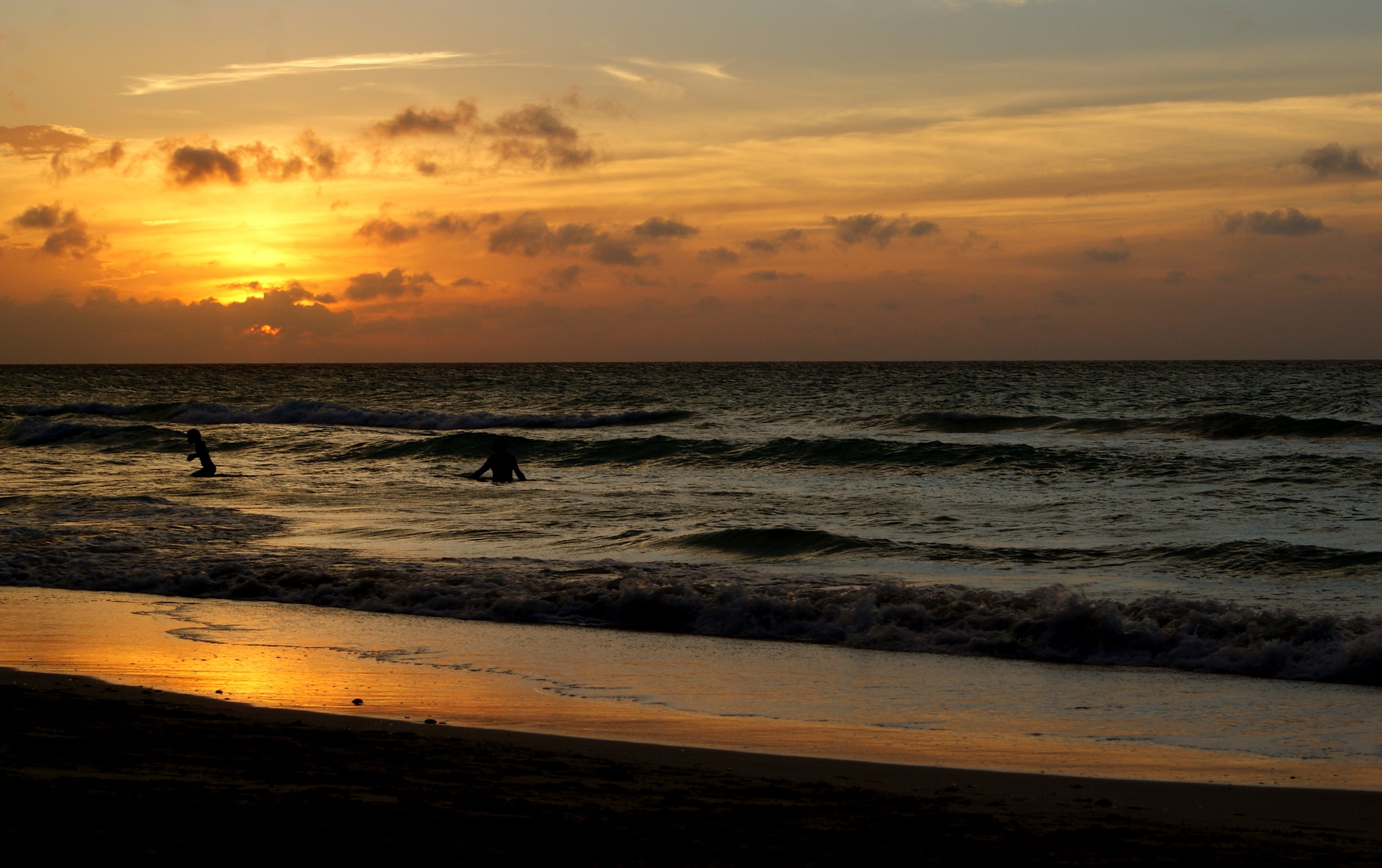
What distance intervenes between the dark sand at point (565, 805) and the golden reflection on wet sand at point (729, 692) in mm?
432

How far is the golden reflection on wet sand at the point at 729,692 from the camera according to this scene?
6230 mm

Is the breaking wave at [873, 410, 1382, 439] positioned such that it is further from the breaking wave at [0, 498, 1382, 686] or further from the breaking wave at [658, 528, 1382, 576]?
the breaking wave at [0, 498, 1382, 686]

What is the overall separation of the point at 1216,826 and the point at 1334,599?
7.32 m

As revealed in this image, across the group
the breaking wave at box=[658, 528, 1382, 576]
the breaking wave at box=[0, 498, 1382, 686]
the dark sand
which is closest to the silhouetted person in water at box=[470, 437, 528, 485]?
the breaking wave at box=[658, 528, 1382, 576]

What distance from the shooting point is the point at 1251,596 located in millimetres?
11188

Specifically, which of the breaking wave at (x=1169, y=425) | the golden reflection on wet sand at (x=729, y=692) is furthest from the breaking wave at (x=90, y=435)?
the golden reflection on wet sand at (x=729, y=692)

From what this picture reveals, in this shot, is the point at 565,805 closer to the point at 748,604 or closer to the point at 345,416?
the point at 748,604

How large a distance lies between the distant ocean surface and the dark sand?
3889 millimetres

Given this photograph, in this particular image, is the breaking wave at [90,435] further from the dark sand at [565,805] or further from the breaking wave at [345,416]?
the dark sand at [565,805]

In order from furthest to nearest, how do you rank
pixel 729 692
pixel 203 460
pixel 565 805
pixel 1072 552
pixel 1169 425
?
1. pixel 1169 425
2. pixel 203 460
3. pixel 1072 552
4. pixel 729 692
5. pixel 565 805

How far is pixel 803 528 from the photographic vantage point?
53.9 ft

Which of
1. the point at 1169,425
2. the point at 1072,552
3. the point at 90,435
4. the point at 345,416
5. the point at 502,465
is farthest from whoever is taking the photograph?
the point at 345,416

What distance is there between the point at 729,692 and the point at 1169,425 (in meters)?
33.4

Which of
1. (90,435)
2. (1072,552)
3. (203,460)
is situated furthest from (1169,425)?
(90,435)
